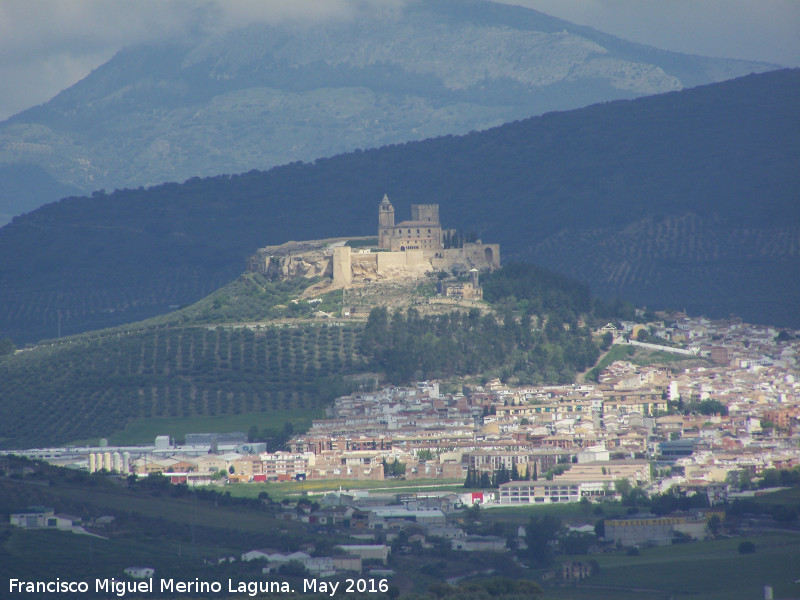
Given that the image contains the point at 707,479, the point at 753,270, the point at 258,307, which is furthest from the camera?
the point at 753,270

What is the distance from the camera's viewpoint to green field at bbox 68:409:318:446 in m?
79.6

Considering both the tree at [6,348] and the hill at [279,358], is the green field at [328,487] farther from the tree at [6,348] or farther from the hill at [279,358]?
the tree at [6,348]

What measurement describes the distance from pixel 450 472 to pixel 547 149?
108528 millimetres

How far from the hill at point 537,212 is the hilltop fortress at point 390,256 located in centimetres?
2994

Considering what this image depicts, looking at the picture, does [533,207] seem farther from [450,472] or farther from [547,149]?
[450,472]

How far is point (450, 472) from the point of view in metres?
71.5

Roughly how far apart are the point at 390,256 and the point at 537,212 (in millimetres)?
71054

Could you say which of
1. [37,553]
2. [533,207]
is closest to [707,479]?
[37,553]

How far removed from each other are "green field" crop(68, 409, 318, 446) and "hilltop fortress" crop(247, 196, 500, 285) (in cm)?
1268

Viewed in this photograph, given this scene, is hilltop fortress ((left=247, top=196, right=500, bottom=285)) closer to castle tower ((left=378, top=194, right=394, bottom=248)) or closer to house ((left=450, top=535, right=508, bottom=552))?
castle tower ((left=378, top=194, right=394, bottom=248))

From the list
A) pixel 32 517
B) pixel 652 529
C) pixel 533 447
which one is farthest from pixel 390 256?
pixel 32 517

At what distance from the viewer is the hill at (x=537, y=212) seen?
140250 mm

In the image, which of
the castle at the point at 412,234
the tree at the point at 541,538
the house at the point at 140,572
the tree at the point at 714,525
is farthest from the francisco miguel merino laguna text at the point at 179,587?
the castle at the point at 412,234

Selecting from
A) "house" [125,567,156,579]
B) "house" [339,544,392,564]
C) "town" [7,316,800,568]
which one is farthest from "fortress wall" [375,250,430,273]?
"house" [125,567,156,579]
